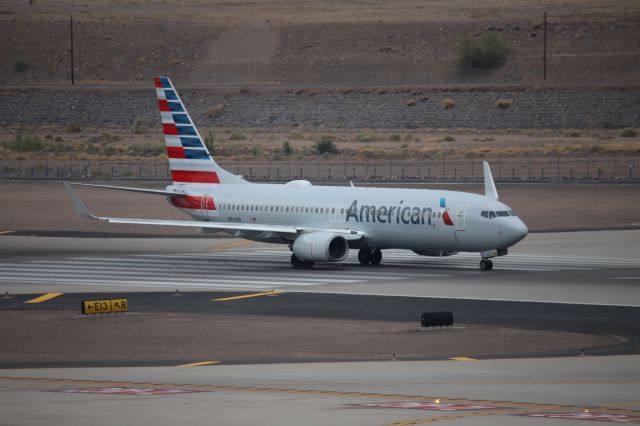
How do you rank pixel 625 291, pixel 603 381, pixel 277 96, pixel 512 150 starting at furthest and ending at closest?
pixel 277 96, pixel 512 150, pixel 625 291, pixel 603 381

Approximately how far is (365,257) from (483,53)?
422 feet

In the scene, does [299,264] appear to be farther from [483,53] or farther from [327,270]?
[483,53]

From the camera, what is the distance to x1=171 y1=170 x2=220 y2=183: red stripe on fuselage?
202 feet

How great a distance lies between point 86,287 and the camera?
160 feet

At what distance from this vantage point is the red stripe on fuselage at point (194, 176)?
202 feet

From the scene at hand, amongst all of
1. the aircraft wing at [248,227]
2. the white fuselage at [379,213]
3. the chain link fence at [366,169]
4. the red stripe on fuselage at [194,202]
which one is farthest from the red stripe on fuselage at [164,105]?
the chain link fence at [366,169]

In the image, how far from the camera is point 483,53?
598 ft

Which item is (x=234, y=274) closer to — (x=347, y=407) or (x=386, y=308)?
(x=386, y=308)

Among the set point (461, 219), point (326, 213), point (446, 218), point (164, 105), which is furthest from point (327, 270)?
point (164, 105)

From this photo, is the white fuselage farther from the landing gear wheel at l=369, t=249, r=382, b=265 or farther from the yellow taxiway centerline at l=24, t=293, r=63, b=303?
the yellow taxiway centerline at l=24, t=293, r=63, b=303

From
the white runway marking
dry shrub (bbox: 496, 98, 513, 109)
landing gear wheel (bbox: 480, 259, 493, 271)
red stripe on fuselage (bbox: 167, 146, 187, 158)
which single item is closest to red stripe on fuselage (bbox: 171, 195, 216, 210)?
red stripe on fuselage (bbox: 167, 146, 187, 158)

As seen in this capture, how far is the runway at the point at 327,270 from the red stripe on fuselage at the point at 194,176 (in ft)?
10.9

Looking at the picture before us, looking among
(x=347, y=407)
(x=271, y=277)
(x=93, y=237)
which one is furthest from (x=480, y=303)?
(x=93, y=237)

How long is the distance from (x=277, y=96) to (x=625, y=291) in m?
127
